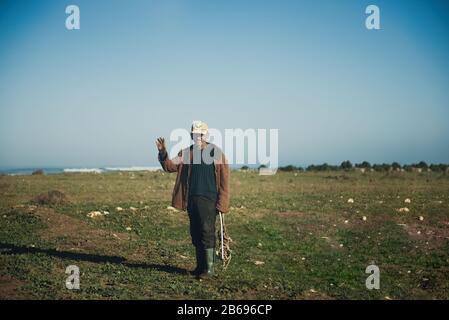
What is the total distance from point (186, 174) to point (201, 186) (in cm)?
47

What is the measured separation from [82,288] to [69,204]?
11104mm

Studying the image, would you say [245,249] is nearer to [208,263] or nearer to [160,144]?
[208,263]

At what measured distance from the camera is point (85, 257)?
11.1 meters

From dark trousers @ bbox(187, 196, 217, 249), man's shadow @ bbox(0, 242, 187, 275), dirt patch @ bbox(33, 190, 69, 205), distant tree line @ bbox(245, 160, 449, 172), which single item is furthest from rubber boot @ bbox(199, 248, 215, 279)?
distant tree line @ bbox(245, 160, 449, 172)

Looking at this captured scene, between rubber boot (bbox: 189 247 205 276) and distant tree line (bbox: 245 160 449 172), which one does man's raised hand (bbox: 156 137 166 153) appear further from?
distant tree line (bbox: 245 160 449 172)

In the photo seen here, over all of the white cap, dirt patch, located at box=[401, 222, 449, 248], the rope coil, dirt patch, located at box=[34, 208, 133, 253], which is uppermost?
the white cap

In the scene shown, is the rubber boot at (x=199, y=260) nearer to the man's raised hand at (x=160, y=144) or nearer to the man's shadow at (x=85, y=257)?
the man's shadow at (x=85, y=257)

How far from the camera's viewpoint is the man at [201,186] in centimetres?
930

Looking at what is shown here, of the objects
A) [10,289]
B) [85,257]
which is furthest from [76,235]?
[10,289]

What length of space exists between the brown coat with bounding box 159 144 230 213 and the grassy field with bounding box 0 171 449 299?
1565 millimetres

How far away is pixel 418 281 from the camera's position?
9.77 metres

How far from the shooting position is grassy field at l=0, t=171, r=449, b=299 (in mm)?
8805

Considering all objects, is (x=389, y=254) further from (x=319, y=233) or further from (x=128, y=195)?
(x=128, y=195)
